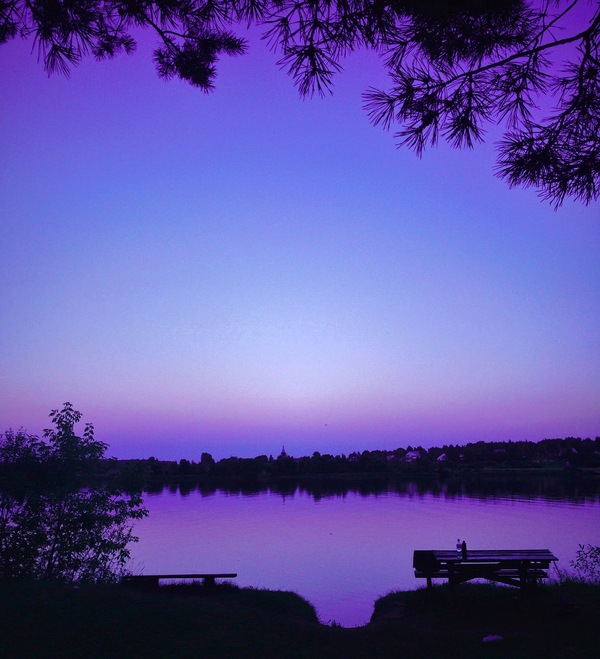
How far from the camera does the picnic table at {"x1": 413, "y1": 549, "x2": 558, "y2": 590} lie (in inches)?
435

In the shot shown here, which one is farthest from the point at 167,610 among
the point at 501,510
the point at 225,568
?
the point at 501,510

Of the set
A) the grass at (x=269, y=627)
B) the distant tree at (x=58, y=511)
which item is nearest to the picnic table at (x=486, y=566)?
the grass at (x=269, y=627)

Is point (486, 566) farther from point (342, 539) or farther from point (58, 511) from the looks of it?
point (342, 539)

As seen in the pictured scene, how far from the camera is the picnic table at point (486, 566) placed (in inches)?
435

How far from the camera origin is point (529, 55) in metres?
6.50

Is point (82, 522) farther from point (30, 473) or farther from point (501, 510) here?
point (501, 510)

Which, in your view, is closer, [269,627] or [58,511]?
[269,627]

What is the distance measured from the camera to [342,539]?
40.6m

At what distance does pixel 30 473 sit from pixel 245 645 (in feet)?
26.8

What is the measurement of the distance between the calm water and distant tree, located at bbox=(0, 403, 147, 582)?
7.20m

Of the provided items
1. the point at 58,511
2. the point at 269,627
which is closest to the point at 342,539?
the point at 58,511

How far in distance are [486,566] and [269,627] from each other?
4.66m

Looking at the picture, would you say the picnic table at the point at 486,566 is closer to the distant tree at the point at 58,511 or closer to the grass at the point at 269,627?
the grass at the point at 269,627

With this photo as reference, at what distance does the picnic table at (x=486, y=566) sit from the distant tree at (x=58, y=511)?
25.0 feet
